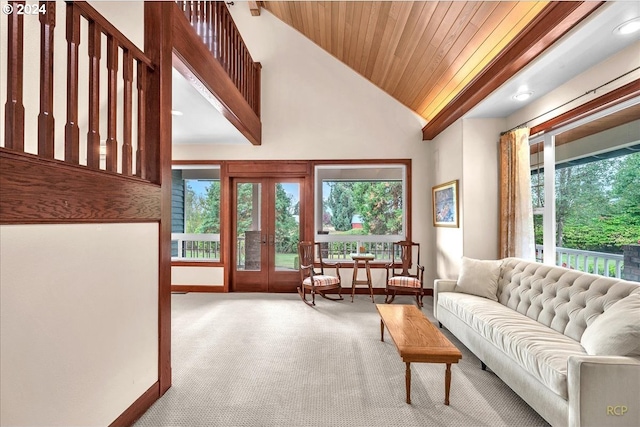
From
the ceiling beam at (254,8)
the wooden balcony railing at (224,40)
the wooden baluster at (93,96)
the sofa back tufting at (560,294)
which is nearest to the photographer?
the wooden baluster at (93,96)

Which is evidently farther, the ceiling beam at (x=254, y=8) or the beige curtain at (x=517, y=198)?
the ceiling beam at (x=254, y=8)

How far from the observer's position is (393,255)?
17.1 ft

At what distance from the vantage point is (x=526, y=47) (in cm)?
249

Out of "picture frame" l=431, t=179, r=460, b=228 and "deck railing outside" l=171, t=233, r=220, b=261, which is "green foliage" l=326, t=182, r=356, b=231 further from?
"deck railing outside" l=171, t=233, r=220, b=261

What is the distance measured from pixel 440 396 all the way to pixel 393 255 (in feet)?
10.1

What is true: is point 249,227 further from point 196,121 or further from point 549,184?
point 549,184

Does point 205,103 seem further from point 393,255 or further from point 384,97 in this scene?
point 393,255

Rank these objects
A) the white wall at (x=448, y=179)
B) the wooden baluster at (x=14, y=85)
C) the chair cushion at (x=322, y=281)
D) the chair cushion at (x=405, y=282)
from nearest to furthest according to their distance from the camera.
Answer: the wooden baluster at (x=14, y=85) → the white wall at (x=448, y=179) → the chair cushion at (x=405, y=282) → the chair cushion at (x=322, y=281)

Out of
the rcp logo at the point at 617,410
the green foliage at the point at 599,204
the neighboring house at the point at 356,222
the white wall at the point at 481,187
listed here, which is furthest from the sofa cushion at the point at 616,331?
the neighboring house at the point at 356,222

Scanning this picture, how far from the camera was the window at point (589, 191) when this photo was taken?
8.52 ft

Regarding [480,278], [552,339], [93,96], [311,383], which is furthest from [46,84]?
[480,278]

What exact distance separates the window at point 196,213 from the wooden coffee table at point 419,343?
3711mm

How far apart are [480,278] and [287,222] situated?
10.4 ft

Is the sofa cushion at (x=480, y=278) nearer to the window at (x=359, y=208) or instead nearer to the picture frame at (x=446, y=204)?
the picture frame at (x=446, y=204)
